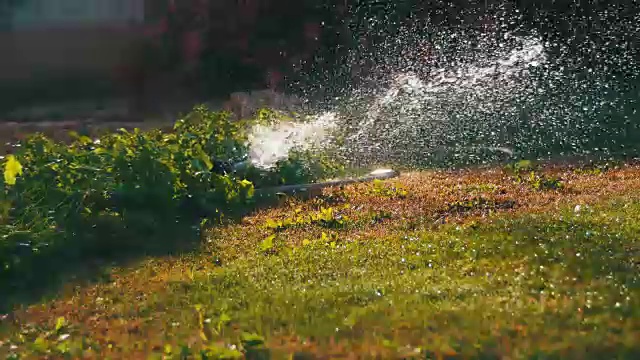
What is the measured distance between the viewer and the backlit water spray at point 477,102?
895 cm

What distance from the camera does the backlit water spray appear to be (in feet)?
29.4

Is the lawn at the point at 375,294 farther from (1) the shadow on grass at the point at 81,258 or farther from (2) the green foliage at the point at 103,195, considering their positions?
(2) the green foliage at the point at 103,195

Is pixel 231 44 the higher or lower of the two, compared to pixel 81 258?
higher

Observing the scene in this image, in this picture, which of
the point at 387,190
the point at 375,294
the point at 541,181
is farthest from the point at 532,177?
the point at 375,294

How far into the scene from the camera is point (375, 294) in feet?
12.5

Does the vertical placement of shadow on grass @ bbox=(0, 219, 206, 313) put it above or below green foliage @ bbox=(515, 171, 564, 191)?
below

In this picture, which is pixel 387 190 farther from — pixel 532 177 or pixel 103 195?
pixel 103 195

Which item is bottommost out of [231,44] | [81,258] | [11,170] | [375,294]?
[81,258]

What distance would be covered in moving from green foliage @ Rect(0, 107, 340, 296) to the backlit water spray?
7.70 ft

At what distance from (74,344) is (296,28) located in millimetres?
6444

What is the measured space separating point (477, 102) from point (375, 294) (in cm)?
674

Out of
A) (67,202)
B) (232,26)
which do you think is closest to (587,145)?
(232,26)

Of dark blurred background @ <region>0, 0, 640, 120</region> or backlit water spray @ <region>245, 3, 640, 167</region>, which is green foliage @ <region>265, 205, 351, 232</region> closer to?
backlit water spray @ <region>245, 3, 640, 167</region>

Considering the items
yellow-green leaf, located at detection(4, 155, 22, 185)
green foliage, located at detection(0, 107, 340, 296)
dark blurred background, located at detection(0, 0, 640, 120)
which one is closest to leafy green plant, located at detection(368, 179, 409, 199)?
green foliage, located at detection(0, 107, 340, 296)
